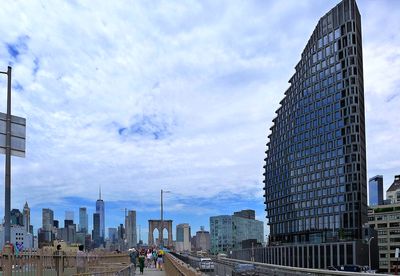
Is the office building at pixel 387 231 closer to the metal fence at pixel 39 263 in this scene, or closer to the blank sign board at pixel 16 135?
the metal fence at pixel 39 263

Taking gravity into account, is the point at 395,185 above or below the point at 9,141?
below

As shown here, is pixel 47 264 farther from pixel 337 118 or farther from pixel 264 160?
pixel 264 160

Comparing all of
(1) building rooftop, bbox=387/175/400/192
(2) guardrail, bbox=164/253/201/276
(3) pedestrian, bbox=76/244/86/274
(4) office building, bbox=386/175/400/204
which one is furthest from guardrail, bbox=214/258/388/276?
(1) building rooftop, bbox=387/175/400/192

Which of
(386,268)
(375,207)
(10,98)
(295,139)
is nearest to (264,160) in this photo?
(295,139)

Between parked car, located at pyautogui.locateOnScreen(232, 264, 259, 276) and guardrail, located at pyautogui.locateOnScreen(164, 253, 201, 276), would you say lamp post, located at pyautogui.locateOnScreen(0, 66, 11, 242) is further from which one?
parked car, located at pyautogui.locateOnScreen(232, 264, 259, 276)

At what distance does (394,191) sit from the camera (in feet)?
554

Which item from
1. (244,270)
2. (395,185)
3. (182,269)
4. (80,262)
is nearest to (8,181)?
(80,262)

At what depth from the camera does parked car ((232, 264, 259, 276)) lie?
13.6 meters

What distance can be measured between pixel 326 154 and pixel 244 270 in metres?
105

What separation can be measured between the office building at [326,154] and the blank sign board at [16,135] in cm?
9422

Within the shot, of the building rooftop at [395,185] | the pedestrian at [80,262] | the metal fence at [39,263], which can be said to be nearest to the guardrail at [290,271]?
the metal fence at [39,263]

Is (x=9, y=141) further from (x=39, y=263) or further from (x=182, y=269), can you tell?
(x=182, y=269)

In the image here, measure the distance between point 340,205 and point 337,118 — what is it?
64.4 ft

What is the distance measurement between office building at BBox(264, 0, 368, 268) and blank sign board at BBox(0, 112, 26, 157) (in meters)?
94.2
